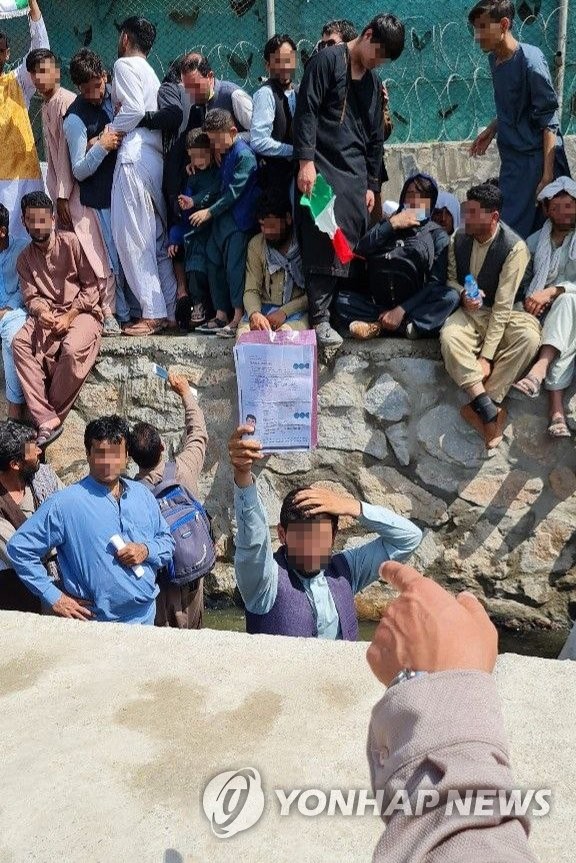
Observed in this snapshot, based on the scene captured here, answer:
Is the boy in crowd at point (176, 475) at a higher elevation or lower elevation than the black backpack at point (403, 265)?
lower

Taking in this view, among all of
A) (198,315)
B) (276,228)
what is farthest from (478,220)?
(198,315)

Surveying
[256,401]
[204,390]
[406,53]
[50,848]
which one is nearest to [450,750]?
[50,848]

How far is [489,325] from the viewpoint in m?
4.71

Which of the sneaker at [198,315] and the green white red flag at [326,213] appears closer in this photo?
the green white red flag at [326,213]

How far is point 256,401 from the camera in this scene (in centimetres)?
490

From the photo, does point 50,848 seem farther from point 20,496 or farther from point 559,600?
point 559,600

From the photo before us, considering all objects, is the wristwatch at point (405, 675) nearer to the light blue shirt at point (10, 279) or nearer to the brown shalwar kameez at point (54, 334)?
the brown shalwar kameez at point (54, 334)

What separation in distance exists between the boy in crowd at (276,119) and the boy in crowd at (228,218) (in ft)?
0.35

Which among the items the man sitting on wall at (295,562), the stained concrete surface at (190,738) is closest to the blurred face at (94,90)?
the man sitting on wall at (295,562)

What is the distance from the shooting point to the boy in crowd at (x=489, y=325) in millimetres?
4676

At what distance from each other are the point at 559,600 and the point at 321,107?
2910mm

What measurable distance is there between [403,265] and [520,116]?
1.21m
